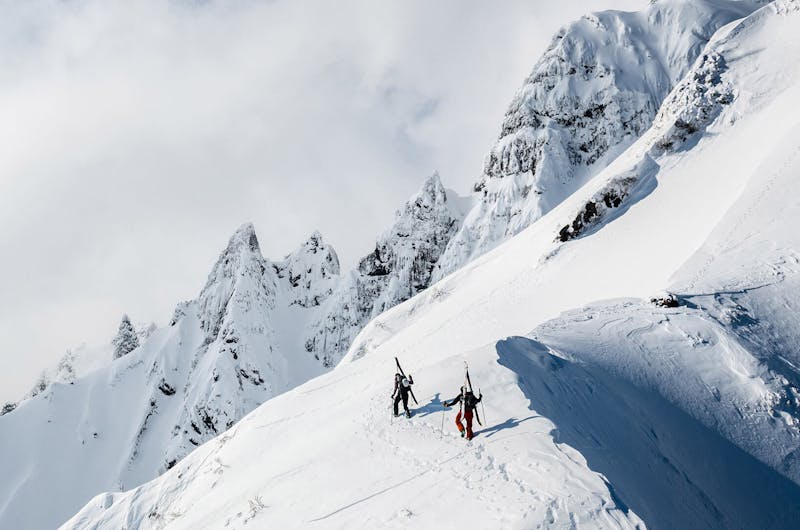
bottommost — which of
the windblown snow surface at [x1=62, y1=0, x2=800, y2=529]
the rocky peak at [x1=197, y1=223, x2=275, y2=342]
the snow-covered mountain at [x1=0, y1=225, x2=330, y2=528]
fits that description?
the windblown snow surface at [x1=62, y1=0, x2=800, y2=529]

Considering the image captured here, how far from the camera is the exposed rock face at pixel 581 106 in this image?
94688 millimetres

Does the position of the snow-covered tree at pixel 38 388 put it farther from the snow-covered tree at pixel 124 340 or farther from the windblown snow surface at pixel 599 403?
the windblown snow surface at pixel 599 403

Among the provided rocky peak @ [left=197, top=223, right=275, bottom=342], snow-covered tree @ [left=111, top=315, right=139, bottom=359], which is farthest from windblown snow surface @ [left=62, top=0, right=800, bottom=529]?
snow-covered tree @ [left=111, top=315, right=139, bottom=359]

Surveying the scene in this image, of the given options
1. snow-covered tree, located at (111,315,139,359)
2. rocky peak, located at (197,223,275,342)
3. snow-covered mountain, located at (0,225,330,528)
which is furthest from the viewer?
snow-covered tree, located at (111,315,139,359)

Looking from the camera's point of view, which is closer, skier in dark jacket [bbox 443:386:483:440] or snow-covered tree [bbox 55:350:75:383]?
skier in dark jacket [bbox 443:386:483:440]

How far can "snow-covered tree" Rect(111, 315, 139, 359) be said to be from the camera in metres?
130

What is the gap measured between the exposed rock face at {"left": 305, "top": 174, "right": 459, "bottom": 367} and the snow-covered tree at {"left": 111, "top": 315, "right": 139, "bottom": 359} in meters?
46.4

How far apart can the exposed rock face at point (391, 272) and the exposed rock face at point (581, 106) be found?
32.5ft

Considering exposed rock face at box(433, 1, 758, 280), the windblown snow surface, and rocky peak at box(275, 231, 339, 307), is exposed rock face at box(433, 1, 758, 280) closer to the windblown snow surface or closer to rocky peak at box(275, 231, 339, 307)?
rocky peak at box(275, 231, 339, 307)

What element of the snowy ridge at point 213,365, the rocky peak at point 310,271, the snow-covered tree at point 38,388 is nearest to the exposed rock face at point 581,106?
the snowy ridge at point 213,365

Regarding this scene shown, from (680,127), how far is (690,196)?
715cm

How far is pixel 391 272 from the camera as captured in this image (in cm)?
11412

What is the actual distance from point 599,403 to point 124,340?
449 feet

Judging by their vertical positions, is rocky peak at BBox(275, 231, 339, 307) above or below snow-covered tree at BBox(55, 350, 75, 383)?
below
